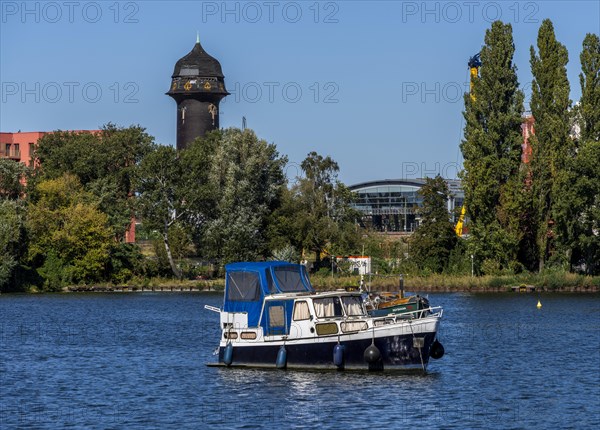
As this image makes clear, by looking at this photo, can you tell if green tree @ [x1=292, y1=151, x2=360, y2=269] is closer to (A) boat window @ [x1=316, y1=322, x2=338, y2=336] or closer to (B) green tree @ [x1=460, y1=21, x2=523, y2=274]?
(B) green tree @ [x1=460, y1=21, x2=523, y2=274]

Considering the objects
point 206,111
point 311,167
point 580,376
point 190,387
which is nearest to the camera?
point 190,387

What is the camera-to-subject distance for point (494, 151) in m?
105

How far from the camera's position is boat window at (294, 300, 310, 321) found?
48562 millimetres

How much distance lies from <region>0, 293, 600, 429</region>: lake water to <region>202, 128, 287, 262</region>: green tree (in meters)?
38.2

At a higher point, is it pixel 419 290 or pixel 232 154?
pixel 232 154

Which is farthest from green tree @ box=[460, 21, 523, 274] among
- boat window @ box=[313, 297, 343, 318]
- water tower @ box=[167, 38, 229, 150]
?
water tower @ box=[167, 38, 229, 150]

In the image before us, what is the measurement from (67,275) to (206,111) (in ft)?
187

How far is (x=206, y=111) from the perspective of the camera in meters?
166

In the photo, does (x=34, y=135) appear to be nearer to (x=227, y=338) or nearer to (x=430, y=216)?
(x=430, y=216)

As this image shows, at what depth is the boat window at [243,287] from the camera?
167ft

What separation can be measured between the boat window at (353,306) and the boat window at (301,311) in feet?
5.38

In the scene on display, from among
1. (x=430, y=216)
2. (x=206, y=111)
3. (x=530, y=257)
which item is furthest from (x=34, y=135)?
(x=530, y=257)

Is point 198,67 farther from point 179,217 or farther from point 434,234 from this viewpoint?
point 434,234

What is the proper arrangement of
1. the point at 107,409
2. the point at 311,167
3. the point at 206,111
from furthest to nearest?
1. the point at 206,111
2. the point at 311,167
3. the point at 107,409
